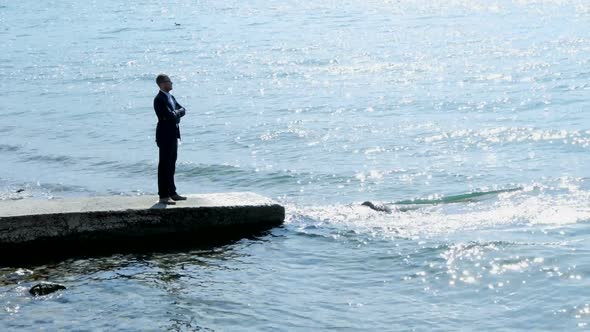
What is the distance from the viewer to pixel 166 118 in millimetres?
11930

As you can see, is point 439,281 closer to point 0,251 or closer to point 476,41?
point 0,251

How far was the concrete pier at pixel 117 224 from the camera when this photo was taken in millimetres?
11844

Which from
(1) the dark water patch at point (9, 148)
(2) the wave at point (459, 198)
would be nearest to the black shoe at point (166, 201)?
(2) the wave at point (459, 198)

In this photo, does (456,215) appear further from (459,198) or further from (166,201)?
(166,201)

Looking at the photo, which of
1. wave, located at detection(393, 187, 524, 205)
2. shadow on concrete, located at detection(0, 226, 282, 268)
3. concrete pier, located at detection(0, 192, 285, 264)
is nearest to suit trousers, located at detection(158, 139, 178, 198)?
concrete pier, located at detection(0, 192, 285, 264)

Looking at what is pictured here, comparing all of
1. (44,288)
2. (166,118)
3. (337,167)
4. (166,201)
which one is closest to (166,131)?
(166,118)

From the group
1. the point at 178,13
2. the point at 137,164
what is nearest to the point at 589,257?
the point at 137,164

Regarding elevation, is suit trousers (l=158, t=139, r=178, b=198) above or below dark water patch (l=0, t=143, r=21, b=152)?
below

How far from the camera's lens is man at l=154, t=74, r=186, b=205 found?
39.0 feet

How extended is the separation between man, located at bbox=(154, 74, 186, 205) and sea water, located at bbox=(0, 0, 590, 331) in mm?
962

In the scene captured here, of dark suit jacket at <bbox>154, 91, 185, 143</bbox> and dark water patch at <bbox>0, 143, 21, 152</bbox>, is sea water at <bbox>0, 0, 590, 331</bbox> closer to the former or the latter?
dark water patch at <bbox>0, 143, 21, 152</bbox>

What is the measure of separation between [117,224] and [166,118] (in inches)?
57.8

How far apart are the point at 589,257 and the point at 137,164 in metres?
10.9

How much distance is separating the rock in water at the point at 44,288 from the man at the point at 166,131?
7.28 feet
